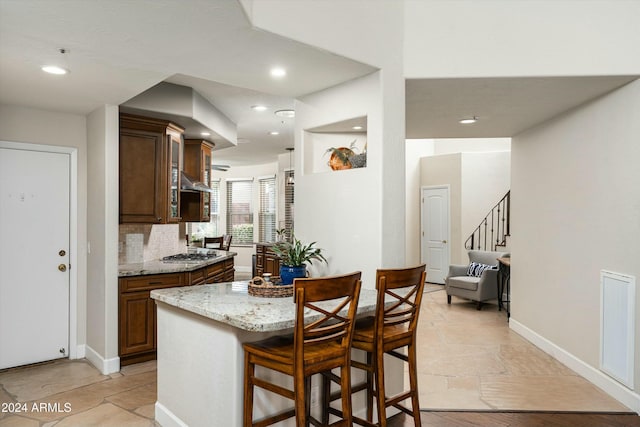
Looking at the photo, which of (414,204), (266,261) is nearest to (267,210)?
(266,261)

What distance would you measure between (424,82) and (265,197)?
742cm

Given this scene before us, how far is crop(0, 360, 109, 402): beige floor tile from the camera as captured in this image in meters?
3.46

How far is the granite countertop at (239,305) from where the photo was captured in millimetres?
2109

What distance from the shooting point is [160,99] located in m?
4.17

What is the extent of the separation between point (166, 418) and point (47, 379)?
161 cm

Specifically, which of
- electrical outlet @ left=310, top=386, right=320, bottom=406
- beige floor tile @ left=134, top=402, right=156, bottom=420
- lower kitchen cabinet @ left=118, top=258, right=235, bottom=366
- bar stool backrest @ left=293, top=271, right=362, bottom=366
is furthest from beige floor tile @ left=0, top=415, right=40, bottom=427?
bar stool backrest @ left=293, top=271, right=362, bottom=366

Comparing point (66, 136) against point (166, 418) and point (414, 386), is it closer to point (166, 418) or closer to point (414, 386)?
point (166, 418)

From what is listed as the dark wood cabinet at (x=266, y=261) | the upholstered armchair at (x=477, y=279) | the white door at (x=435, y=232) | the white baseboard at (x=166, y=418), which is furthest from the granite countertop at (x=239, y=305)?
the white door at (x=435, y=232)

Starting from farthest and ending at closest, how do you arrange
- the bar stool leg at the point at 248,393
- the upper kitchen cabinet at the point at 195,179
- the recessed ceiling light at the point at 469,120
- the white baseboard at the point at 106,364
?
the upper kitchen cabinet at the point at 195,179 < the recessed ceiling light at the point at 469,120 < the white baseboard at the point at 106,364 < the bar stool leg at the point at 248,393

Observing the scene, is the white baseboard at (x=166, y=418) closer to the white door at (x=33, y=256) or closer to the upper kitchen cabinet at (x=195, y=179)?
the white door at (x=33, y=256)

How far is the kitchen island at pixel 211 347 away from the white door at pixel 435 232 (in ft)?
20.4

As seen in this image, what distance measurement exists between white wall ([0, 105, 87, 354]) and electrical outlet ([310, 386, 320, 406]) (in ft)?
9.45

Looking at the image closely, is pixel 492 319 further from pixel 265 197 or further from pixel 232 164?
pixel 232 164

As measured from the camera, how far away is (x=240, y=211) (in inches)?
423
